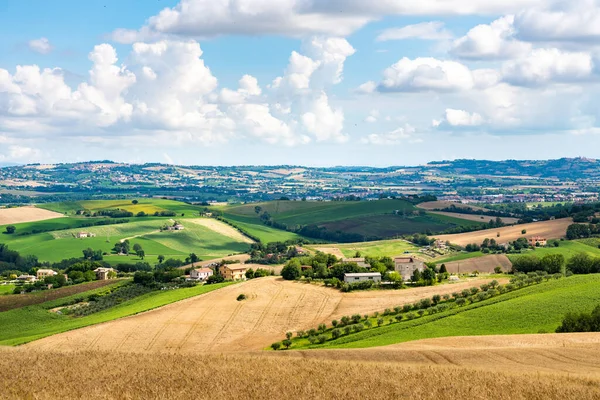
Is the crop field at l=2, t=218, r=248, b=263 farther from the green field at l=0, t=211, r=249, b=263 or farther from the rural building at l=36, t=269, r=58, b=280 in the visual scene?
the rural building at l=36, t=269, r=58, b=280

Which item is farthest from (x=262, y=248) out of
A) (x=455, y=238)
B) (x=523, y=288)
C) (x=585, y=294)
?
(x=585, y=294)

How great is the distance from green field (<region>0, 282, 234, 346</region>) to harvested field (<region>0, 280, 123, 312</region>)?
8.60 ft

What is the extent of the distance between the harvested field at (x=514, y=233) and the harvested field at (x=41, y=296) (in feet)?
237

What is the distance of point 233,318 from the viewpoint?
258 feet

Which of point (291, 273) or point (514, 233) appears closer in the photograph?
point (291, 273)

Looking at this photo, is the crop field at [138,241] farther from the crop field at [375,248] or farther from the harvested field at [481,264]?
the harvested field at [481,264]

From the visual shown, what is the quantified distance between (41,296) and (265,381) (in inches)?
2990

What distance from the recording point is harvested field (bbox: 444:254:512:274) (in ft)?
376

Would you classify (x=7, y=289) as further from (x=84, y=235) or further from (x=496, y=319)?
(x=496, y=319)

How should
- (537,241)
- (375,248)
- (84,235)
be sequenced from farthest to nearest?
1. (84,235)
2. (375,248)
3. (537,241)

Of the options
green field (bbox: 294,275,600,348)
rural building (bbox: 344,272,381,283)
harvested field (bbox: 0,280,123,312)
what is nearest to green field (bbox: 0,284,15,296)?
harvested field (bbox: 0,280,123,312)

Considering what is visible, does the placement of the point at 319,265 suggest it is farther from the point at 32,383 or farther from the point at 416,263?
the point at 32,383

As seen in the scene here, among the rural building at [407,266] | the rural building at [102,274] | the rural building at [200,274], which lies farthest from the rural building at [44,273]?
the rural building at [407,266]

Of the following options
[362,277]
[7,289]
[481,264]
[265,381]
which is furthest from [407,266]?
[265,381]
